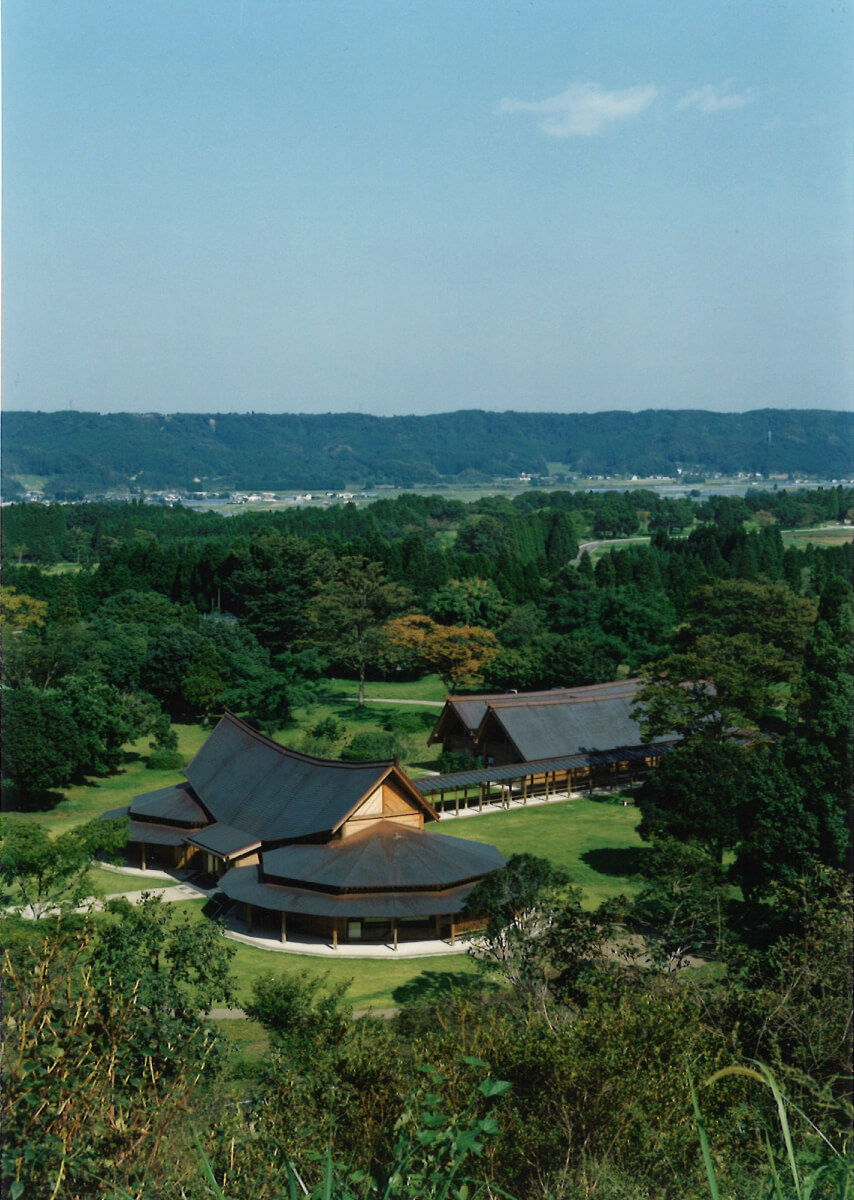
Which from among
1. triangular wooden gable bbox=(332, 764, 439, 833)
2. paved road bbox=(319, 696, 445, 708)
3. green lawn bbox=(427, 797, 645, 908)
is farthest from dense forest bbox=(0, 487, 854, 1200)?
triangular wooden gable bbox=(332, 764, 439, 833)

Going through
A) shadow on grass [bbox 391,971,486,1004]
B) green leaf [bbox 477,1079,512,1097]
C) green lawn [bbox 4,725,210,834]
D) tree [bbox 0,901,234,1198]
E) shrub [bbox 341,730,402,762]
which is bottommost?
green lawn [bbox 4,725,210,834]

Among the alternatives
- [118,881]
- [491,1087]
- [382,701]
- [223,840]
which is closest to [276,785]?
[223,840]

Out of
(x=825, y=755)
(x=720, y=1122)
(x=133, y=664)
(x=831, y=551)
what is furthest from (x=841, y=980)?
(x=831, y=551)

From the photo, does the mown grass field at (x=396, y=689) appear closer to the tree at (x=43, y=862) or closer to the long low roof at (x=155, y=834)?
the long low roof at (x=155, y=834)

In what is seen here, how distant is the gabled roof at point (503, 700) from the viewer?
33531mm

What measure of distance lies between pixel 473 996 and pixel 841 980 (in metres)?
4.90

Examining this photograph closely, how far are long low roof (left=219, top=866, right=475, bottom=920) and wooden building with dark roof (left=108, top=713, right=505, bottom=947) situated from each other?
0.9 inches

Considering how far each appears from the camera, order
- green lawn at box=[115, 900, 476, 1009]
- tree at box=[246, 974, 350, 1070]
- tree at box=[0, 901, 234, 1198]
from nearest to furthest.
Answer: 1. tree at box=[0, 901, 234, 1198]
2. tree at box=[246, 974, 350, 1070]
3. green lawn at box=[115, 900, 476, 1009]

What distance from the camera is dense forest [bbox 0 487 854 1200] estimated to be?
5.33 m

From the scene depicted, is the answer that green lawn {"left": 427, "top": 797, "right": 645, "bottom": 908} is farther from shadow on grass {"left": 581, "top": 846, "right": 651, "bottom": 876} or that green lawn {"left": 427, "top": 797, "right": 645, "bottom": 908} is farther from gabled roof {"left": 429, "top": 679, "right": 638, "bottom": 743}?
gabled roof {"left": 429, "top": 679, "right": 638, "bottom": 743}

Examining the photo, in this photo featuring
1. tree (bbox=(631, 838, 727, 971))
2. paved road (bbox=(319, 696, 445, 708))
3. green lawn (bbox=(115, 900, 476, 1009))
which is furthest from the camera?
paved road (bbox=(319, 696, 445, 708))

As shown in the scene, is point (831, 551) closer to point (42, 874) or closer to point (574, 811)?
point (574, 811)

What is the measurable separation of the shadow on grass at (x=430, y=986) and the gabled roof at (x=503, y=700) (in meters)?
14.4

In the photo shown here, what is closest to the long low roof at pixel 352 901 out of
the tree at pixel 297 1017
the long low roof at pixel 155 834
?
the long low roof at pixel 155 834
